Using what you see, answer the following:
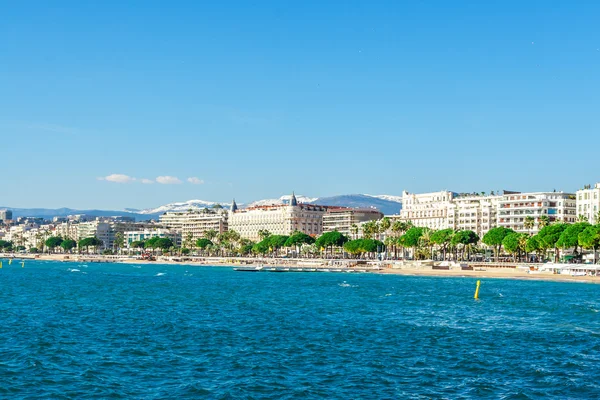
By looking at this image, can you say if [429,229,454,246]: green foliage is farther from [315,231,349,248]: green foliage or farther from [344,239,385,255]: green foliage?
[315,231,349,248]: green foliage

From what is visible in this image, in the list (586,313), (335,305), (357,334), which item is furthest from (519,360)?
(335,305)

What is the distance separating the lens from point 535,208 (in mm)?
173250

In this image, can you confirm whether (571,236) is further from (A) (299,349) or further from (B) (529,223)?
(A) (299,349)

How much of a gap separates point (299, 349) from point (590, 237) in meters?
88.5

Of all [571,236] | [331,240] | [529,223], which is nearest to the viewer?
[571,236]

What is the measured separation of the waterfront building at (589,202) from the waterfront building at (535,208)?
637 cm

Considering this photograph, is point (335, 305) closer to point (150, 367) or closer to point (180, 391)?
point (150, 367)

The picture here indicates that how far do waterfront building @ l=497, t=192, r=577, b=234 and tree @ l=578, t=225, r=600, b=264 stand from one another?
4490 centimetres

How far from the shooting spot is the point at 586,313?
184 feet

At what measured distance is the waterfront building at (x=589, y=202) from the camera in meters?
158

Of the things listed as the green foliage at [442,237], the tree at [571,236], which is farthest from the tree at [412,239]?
the tree at [571,236]

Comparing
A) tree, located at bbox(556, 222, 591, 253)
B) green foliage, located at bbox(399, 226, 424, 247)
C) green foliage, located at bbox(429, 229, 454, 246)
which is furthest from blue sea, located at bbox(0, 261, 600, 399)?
green foliage, located at bbox(399, 226, 424, 247)

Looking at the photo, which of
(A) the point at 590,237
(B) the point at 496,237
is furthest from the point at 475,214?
(A) the point at 590,237

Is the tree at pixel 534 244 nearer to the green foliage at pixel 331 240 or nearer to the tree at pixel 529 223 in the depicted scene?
the tree at pixel 529 223
